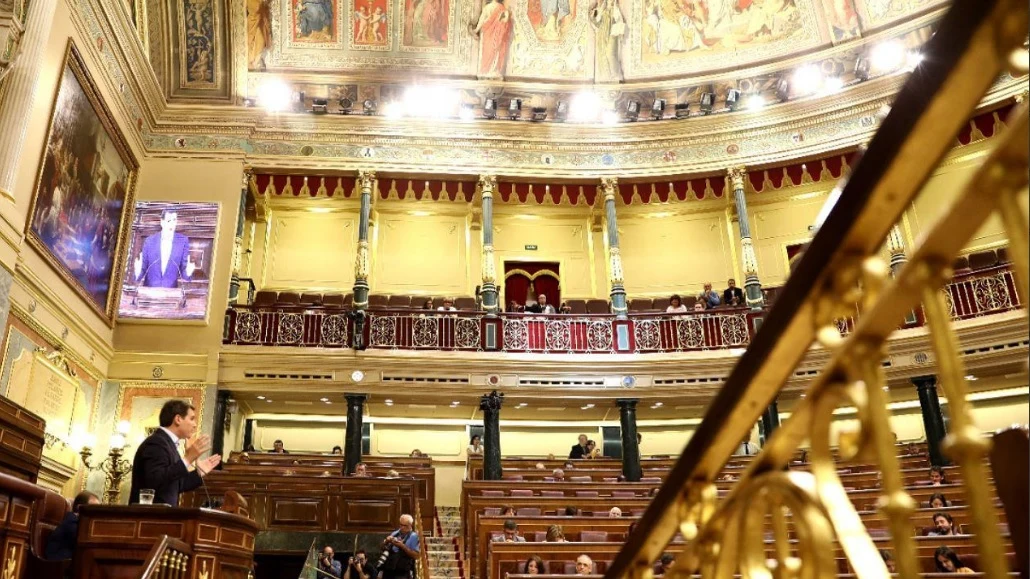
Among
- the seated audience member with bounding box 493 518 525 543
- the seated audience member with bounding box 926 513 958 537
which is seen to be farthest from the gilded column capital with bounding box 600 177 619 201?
the seated audience member with bounding box 926 513 958 537

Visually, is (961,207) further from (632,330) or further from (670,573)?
(632,330)

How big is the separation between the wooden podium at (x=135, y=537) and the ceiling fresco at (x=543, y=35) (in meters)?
12.0

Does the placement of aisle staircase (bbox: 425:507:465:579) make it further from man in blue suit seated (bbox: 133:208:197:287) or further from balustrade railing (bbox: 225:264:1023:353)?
man in blue suit seated (bbox: 133:208:197:287)

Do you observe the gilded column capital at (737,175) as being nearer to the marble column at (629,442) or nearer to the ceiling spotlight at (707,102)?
the ceiling spotlight at (707,102)

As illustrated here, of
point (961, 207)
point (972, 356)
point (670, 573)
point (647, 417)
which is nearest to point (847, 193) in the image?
point (961, 207)

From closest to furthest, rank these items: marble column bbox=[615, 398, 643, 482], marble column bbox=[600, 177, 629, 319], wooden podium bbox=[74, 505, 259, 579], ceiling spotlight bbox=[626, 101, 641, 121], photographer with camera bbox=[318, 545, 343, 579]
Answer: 1. wooden podium bbox=[74, 505, 259, 579]
2. photographer with camera bbox=[318, 545, 343, 579]
3. marble column bbox=[615, 398, 643, 482]
4. marble column bbox=[600, 177, 629, 319]
5. ceiling spotlight bbox=[626, 101, 641, 121]

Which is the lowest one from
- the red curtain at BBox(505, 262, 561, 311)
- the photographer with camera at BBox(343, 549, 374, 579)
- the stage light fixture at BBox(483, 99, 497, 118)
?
the photographer with camera at BBox(343, 549, 374, 579)

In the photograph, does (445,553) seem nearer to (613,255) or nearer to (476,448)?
(476,448)

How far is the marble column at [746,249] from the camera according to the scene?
13.9 m

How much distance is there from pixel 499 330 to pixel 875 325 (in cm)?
1275

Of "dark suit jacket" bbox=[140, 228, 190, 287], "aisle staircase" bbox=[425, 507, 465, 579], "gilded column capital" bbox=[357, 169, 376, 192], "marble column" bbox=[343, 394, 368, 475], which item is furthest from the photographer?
"gilded column capital" bbox=[357, 169, 376, 192]

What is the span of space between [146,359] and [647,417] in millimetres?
8757

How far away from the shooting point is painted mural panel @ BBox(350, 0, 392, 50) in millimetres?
15242

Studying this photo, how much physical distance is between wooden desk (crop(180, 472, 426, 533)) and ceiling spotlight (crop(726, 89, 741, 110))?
29.7 feet
